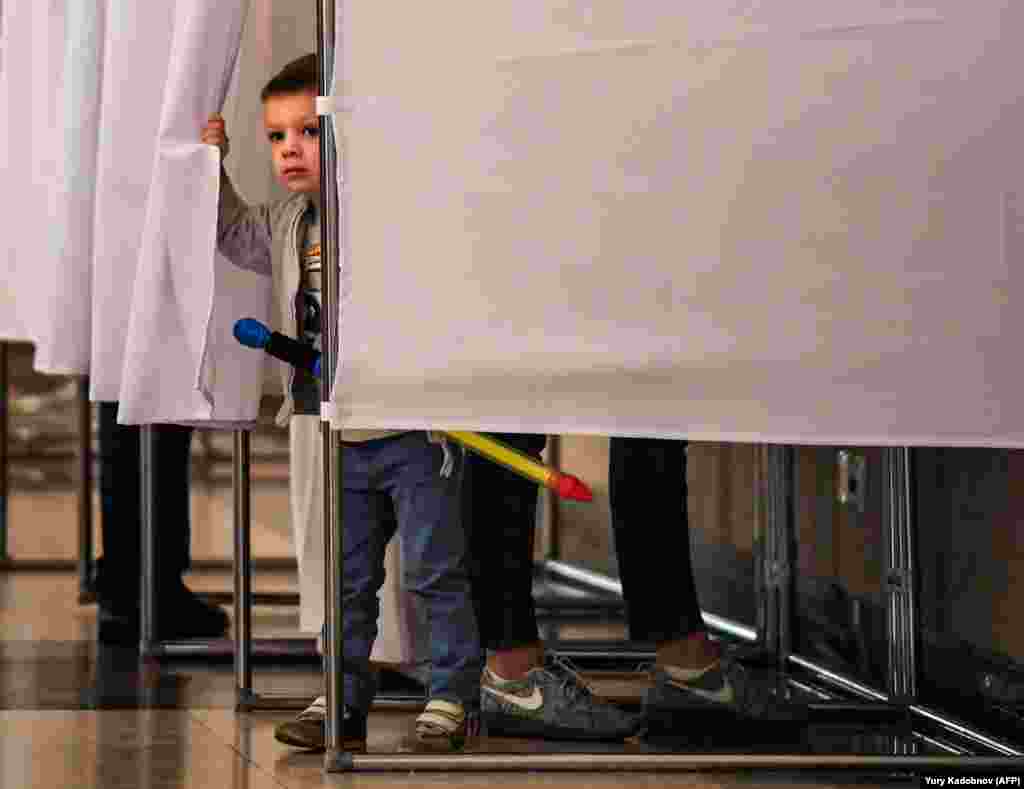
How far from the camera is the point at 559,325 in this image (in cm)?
223

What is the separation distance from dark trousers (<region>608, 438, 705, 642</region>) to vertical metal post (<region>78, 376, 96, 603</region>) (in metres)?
2.04

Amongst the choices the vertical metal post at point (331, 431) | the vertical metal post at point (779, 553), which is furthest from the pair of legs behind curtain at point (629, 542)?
the vertical metal post at point (779, 553)

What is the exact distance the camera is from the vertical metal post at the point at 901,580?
2850 millimetres

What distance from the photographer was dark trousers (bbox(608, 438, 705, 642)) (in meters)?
2.61

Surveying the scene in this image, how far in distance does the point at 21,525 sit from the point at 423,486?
4074 mm

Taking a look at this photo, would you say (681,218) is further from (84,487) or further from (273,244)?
(84,487)

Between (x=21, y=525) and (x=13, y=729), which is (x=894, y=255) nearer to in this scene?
(x=13, y=729)

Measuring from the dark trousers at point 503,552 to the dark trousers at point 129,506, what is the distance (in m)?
1.34

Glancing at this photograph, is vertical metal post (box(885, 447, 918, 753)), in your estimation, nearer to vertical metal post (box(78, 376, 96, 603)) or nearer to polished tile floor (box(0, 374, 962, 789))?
polished tile floor (box(0, 374, 962, 789))

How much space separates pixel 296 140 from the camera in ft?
8.88

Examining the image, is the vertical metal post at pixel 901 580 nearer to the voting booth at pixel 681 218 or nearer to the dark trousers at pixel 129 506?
the voting booth at pixel 681 218

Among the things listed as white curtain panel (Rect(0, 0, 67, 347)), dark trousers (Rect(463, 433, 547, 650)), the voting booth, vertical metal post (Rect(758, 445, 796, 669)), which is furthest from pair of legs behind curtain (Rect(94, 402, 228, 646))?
the voting booth

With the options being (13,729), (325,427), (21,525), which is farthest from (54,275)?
(21,525)

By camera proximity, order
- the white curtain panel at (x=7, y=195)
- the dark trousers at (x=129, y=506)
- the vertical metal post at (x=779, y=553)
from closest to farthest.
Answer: the vertical metal post at (x=779, y=553)
the white curtain panel at (x=7, y=195)
the dark trousers at (x=129, y=506)
